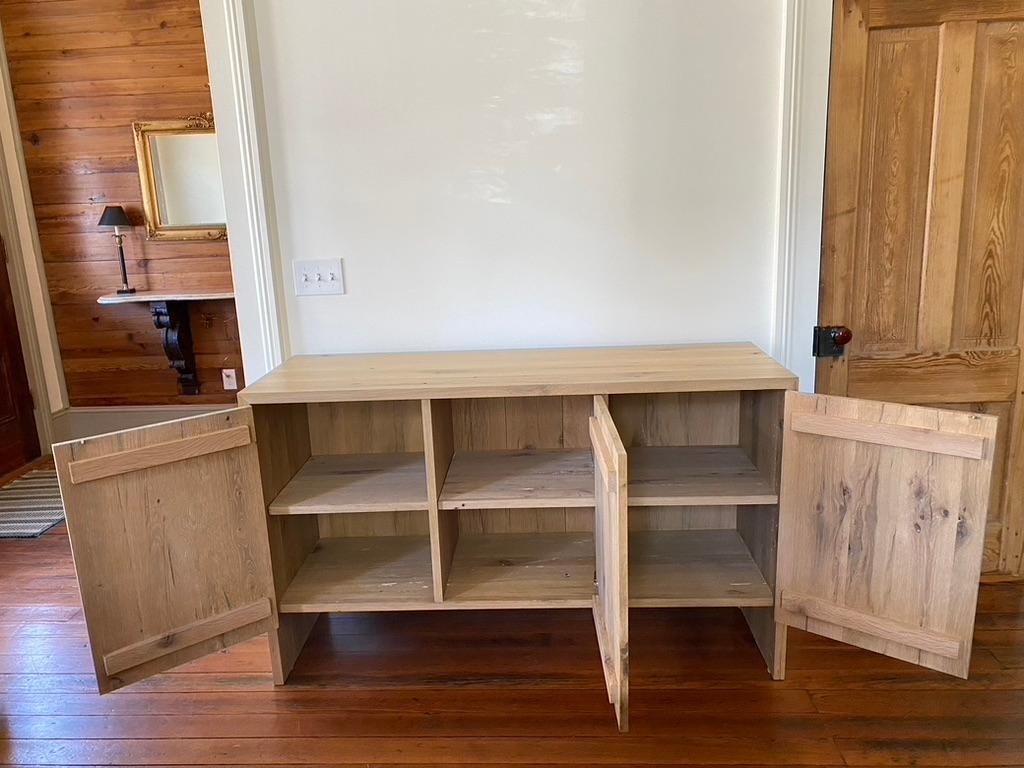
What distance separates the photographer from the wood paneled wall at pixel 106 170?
363 cm

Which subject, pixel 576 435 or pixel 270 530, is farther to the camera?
pixel 576 435

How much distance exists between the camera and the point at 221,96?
2.04 m

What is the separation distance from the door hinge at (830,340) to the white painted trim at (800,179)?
2 cm

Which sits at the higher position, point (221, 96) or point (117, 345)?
point (221, 96)

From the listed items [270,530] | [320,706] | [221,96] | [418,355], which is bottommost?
A: [320,706]

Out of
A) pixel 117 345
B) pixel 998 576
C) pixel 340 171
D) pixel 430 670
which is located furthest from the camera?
pixel 117 345

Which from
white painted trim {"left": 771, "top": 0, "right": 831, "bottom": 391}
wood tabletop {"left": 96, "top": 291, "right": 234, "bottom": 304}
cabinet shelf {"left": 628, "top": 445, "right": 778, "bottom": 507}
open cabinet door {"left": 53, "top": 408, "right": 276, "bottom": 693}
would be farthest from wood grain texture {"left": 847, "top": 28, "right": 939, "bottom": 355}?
wood tabletop {"left": 96, "top": 291, "right": 234, "bottom": 304}

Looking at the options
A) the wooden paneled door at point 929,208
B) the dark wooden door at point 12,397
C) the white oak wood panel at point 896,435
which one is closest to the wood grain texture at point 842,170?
the wooden paneled door at point 929,208

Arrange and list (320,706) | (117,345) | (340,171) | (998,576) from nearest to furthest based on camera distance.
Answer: (320,706) < (340,171) < (998,576) < (117,345)

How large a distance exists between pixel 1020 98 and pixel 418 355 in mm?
1890

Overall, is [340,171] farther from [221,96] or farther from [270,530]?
[270,530]

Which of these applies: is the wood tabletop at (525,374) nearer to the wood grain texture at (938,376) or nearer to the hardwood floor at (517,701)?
the wood grain texture at (938,376)

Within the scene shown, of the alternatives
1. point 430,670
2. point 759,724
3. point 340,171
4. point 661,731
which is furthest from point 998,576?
point 340,171

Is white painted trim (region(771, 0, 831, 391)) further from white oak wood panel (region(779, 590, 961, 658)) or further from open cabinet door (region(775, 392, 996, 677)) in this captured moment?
white oak wood panel (region(779, 590, 961, 658))
